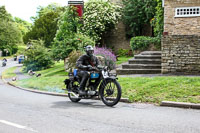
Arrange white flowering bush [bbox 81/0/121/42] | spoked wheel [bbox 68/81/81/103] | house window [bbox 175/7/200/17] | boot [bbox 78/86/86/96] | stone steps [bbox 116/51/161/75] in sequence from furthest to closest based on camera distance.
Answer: white flowering bush [bbox 81/0/121/42], house window [bbox 175/7/200/17], stone steps [bbox 116/51/161/75], spoked wheel [bbox 68/81/81/103], boot [bbox 78/86/86/96]

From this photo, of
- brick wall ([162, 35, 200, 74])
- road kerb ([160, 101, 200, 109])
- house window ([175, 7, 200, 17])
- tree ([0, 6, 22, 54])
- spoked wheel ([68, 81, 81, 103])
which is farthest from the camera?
tree ([0, 6, 22, 54])

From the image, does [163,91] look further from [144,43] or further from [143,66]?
[144,43]

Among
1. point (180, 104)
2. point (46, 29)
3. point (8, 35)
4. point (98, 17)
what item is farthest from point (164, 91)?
point (8, 35)

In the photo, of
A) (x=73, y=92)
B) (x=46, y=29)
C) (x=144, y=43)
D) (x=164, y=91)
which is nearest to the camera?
(x=73, y=92)

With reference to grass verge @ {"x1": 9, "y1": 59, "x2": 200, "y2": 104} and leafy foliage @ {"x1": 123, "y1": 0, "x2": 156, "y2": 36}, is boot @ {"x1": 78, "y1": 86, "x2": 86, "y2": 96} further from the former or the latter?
leafy foliage @ {"x1": 123, "y1": 0, "x2": 156, "y2": 36}

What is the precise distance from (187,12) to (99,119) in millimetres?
15400

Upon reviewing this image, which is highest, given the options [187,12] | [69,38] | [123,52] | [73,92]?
[187,12]

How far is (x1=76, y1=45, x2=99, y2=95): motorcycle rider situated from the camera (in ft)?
29.4

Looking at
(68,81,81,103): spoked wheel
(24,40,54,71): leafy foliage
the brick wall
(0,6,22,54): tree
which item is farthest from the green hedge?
(0,6,22,54): tree

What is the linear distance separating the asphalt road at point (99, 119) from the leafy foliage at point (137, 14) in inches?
962

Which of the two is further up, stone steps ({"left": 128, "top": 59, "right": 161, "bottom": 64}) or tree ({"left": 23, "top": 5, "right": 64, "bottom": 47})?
tree ({"left": 23, "top": 5, "right": 64, "bottom": 47})

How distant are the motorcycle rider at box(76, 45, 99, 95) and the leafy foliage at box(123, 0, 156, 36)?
2309 cm

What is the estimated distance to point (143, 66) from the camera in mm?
17188

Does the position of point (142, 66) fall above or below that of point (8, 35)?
below
